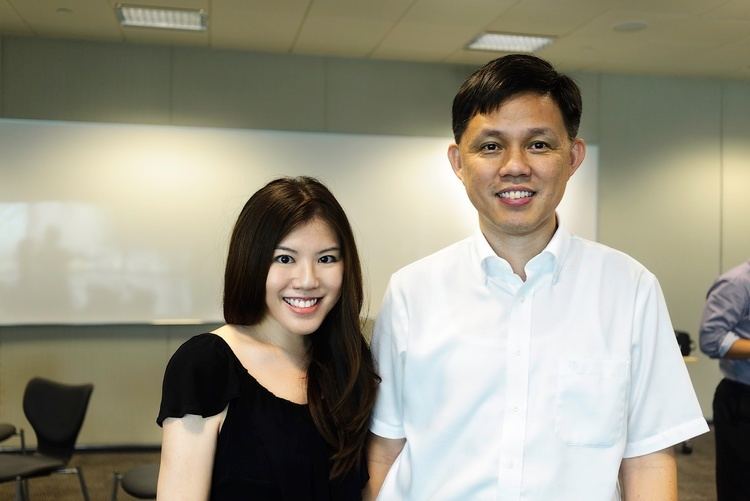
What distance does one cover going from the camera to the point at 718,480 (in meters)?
3.38

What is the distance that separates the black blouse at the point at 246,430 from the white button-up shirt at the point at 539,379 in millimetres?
181

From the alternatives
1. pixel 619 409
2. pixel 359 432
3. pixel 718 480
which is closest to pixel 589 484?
pixel 619 409

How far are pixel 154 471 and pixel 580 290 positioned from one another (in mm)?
2678

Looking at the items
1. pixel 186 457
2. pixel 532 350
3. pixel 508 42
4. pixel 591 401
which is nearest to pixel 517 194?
pixel 532 350

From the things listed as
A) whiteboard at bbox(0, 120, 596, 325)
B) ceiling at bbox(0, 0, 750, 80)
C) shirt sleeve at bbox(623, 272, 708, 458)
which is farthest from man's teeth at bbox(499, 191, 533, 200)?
whiteboard at bbox(0, 120, 596, 325)

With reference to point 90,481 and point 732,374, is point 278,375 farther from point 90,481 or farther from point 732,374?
point 90,481

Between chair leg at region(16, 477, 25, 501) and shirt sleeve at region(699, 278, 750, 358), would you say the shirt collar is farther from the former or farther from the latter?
chair leg at region(16, 477, 25, 501)

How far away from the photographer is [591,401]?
1.47 m

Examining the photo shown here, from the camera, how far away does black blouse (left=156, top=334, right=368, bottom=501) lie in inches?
59.9

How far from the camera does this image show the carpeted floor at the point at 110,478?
465 cm

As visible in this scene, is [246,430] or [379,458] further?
[379,458]

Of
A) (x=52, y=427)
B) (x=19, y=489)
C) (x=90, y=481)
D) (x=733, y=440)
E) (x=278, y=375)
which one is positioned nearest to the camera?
(x=278, y=375)

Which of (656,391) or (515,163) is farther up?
(515,163)

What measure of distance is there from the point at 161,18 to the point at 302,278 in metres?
4.09
